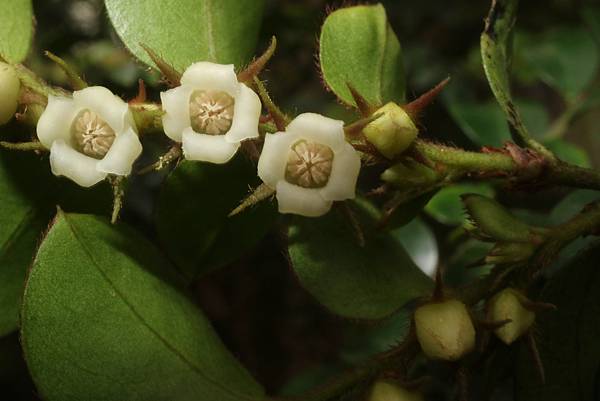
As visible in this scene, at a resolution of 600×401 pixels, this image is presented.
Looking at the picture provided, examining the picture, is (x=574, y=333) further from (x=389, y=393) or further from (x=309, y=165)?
(x=309, y=165)

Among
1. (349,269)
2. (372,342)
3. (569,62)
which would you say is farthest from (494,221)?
(569,62)

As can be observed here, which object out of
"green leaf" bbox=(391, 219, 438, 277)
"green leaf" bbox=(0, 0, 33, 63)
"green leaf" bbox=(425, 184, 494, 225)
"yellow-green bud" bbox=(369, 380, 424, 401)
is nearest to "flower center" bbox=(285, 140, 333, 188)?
"yellow-green bud" bbox=(369, 380, 424, 401)

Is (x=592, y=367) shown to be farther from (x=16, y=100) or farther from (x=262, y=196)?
(x=16, y=100)

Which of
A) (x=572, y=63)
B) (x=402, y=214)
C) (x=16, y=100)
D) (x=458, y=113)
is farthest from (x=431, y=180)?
(x=572, y=63)

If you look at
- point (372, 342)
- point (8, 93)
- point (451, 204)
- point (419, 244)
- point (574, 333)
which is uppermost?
point (8, 93)

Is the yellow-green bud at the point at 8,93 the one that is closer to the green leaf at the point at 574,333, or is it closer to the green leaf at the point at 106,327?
the green leaf at the point at 106,327

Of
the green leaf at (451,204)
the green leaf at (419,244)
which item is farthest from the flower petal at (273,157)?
the green leaf at (419,244)
